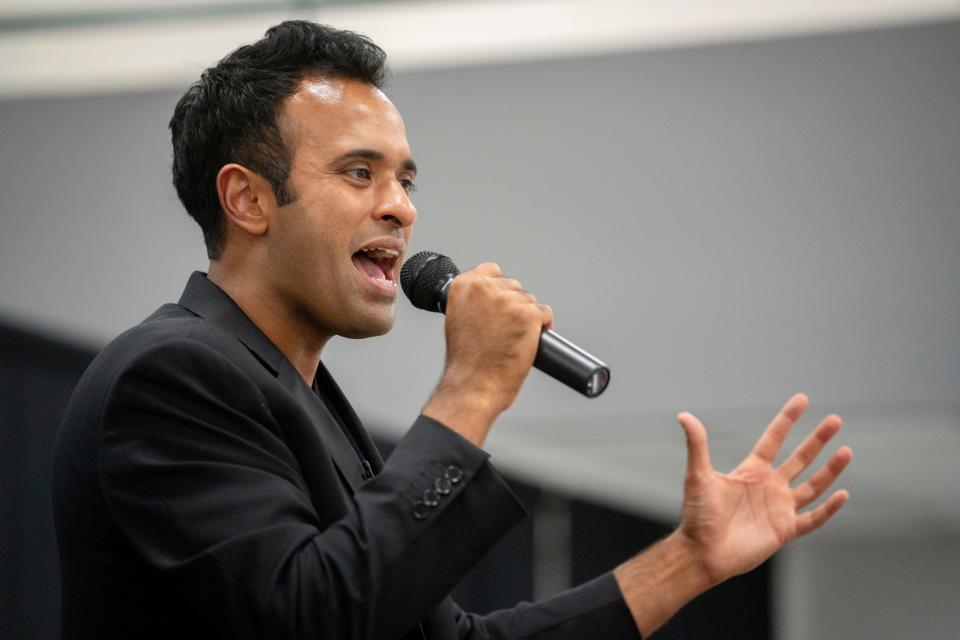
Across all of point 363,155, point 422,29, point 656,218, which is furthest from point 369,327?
point 422,29

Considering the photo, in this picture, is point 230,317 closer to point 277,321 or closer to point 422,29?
point 277,321

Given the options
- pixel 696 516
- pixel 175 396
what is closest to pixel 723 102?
pixel 696 516

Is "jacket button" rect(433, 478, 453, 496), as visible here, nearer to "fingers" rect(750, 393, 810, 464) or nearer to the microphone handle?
the microphone handle

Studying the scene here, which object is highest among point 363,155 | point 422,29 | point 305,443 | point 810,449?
point 422,29

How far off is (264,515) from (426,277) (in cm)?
43

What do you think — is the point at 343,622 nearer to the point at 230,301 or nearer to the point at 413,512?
the point at 413,512

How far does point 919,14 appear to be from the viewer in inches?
154

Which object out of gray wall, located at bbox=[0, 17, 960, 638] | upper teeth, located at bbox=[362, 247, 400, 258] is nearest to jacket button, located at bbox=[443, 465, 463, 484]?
upper teeth, located at bbox=[362, 247, 400, 258]

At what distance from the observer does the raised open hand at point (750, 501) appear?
1530mm

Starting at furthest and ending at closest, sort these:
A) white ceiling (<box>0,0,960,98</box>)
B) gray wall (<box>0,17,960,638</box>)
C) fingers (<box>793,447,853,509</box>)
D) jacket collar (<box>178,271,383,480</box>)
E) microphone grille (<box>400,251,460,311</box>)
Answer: white ceiling (<box>0,0,960,98</box>) → gray wall (<box>0,17,960,638</box>) → fingers (<box>793,447,853,509</box>) → microphone grille (<box>400,251,460,311</box>) → jacket collar (<box>178,271,383,480</box>)

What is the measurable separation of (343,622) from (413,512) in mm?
110

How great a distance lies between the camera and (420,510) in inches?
45.7

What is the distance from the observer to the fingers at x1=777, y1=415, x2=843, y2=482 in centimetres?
162

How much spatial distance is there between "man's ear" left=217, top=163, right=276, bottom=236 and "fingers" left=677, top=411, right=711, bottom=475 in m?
0.52
